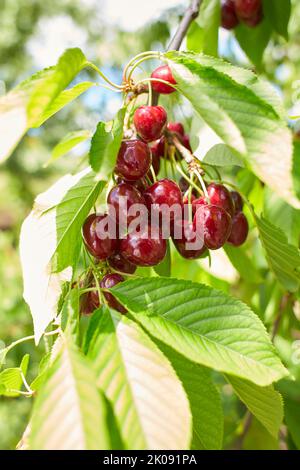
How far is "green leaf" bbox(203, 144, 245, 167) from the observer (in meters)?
0.89

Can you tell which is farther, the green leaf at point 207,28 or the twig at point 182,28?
the green leaf at point 207,28

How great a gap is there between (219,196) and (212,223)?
0.09 m

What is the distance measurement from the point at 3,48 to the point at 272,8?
8.34 metres

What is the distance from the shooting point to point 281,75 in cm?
282

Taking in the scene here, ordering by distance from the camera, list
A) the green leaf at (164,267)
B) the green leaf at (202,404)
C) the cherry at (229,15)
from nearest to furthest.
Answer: the green leaf at (202,404) → the green leaf at (164,267) → the cherry at (229,15)

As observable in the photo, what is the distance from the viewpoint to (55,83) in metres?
0.59

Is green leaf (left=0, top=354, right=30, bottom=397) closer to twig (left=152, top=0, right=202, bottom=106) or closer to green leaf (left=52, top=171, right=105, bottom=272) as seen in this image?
green leaf (left=52, top=171, right=105, bottom=272)

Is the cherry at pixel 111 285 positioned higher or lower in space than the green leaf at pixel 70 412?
higher

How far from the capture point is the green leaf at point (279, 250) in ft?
2.90

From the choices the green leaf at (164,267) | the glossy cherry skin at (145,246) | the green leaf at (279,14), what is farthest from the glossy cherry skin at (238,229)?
the green leaf at (279,14)

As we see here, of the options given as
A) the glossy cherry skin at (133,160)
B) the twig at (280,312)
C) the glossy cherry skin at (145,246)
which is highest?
the glossy cherry skin at (133,160)

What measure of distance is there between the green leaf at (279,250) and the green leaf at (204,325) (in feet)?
0.74

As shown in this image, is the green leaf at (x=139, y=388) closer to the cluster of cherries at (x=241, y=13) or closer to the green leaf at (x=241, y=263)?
the green leaf at (x=241, y=263)

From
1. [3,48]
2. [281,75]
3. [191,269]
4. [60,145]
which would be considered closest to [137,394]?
[60,145]
